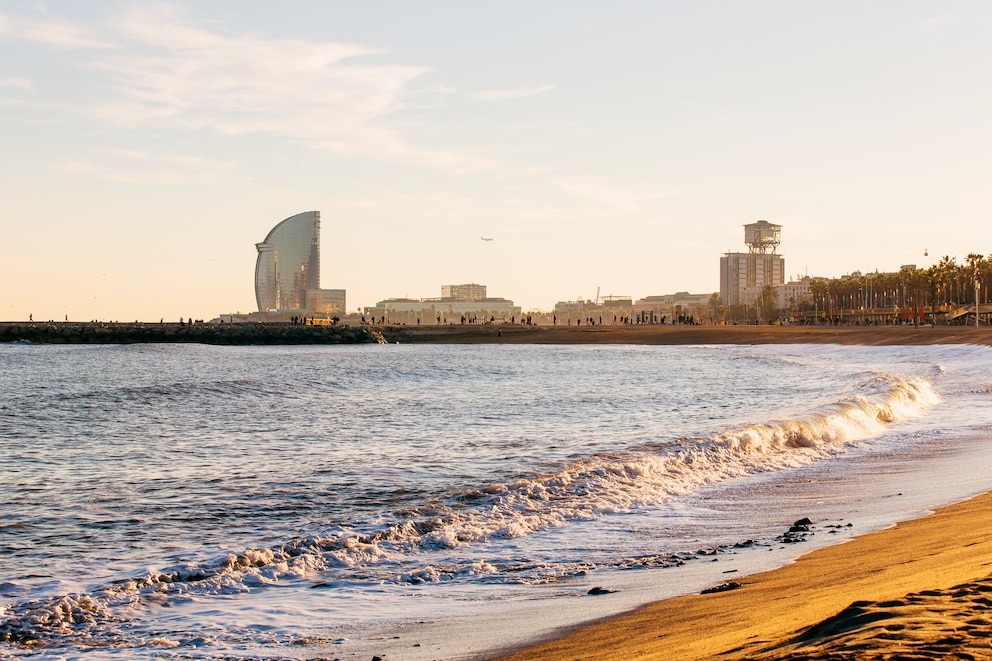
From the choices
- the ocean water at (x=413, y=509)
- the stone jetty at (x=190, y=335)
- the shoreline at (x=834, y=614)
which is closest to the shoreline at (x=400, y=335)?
the stone jetty at (x=190, y=335)

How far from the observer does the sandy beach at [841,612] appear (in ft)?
11.8

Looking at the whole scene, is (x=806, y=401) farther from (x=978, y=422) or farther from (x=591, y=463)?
(x=591, y=463)

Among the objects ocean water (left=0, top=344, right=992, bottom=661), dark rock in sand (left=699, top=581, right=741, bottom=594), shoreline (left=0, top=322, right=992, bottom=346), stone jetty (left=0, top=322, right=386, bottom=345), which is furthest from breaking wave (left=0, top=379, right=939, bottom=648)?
stone jetty (left=0, top=322, right=386, bottom=345)

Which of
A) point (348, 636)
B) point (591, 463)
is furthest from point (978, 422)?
point (348, 636)

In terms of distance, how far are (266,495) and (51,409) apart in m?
13.0

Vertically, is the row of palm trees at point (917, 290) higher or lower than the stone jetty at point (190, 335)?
higher

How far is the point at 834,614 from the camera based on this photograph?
427 cm

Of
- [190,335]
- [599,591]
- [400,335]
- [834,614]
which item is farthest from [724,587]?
[400,335]

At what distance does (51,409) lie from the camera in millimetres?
20703

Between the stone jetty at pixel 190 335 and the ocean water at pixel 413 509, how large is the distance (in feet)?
263

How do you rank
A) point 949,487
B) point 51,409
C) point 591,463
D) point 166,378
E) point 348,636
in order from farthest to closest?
point 166,378, point 51,409, point 591,463, point 949,487, point 348,636

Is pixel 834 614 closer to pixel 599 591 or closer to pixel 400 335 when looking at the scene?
pixel 599 591

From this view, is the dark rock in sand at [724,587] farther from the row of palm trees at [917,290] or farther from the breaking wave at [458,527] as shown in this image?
the row of palm trees at [917,290]

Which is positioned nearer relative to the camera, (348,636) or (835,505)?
(348,636)
